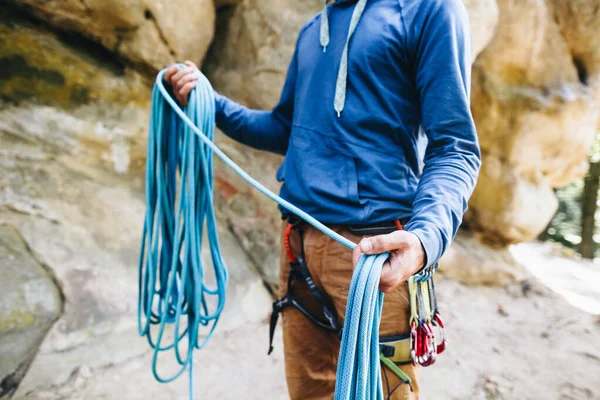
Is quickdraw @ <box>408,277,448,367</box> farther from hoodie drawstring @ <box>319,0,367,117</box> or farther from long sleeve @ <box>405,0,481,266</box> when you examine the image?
hoodie drawstring @ <box>319,0,367,117</box>

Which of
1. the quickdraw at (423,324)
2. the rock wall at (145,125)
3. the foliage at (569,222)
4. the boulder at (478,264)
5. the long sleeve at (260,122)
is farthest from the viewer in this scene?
the foliage at (569,222)

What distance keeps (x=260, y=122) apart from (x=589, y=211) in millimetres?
7910

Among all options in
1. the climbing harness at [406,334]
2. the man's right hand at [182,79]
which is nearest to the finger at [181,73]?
the man's right hand at [182,79]

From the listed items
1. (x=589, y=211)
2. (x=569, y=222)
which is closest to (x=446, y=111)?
(x=589, y=211)

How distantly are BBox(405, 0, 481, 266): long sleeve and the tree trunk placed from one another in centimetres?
776

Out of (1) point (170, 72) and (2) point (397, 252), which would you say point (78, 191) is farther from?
(2) point (397, 252)

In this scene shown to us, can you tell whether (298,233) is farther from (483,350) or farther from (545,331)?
(545,331)

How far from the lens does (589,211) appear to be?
6.84 metres

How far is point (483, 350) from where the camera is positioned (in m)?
2.47

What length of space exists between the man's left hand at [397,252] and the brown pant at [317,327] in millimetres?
314

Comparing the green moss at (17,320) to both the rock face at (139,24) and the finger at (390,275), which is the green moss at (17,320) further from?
the finger at (390,275)

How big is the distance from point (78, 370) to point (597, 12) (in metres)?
5.01

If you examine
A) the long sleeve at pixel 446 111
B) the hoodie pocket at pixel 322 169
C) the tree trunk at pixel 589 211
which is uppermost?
the long sleeve at pixel 446 111

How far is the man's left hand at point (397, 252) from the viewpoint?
60 cm
